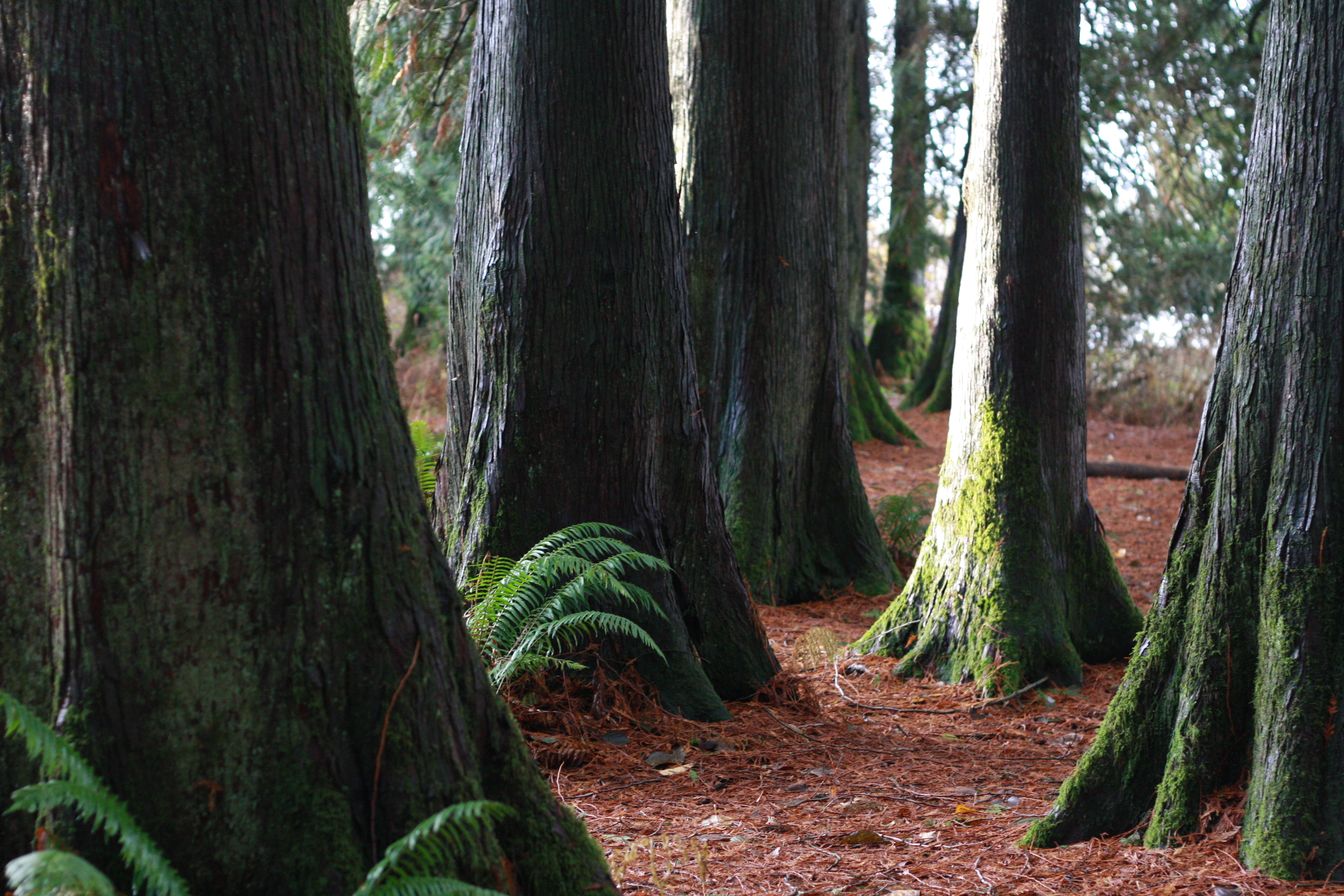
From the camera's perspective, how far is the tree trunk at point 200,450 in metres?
1.95

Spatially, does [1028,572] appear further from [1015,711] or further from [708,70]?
[708,70]

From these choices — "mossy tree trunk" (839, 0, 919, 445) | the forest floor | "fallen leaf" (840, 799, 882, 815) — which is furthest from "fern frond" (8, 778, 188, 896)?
"mossy tree trunk" (839, 0, 919, 445)

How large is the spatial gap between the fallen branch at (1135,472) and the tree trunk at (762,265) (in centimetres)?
677

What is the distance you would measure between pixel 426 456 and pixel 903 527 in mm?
4031

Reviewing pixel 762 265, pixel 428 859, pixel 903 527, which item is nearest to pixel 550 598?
pixel 428 859

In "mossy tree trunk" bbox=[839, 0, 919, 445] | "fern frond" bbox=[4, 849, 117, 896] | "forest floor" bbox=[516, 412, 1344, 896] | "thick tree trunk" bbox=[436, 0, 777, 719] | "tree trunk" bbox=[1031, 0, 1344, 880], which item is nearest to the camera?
"fern frond" bbox=[4, 849, 117, 896]

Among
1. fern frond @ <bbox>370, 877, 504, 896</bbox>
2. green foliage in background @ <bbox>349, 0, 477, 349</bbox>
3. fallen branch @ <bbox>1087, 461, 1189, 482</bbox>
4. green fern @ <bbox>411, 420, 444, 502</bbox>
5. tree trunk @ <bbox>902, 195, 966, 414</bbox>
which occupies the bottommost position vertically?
fern frond @ <bbox>370, 877, 504, 896</bbox>

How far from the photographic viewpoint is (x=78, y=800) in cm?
180

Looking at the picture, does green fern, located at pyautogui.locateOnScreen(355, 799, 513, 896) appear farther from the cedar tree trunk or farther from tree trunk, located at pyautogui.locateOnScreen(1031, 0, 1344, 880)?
the cedar tree trunk

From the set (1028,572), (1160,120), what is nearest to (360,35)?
(1028,572)

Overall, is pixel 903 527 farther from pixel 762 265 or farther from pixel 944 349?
pixel 944 349

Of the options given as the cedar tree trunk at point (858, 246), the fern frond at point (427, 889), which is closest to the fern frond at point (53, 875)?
the fern frond at point (427, 889)

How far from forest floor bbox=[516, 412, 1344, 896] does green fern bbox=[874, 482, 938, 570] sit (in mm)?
2600

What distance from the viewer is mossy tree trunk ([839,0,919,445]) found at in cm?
1095
